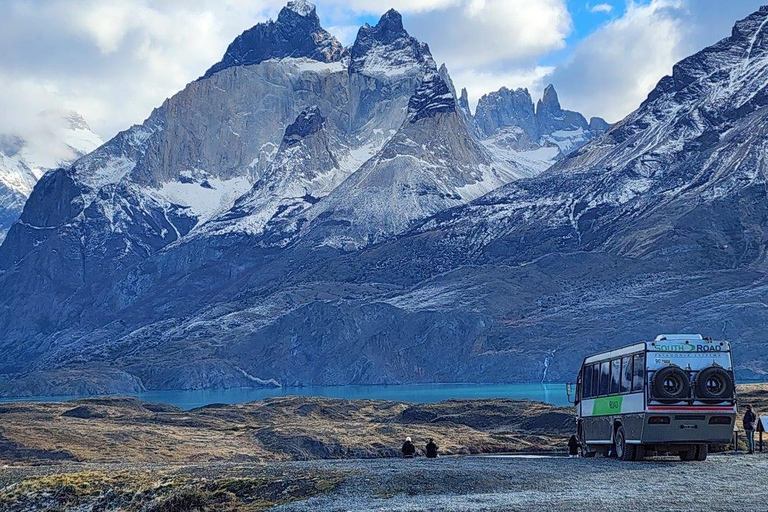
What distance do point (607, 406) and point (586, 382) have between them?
5255 mm

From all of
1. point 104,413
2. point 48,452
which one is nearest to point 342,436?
point 48,452

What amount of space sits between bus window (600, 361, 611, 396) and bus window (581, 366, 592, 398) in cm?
250

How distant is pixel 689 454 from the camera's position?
171 feet

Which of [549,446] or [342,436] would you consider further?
[342,436]

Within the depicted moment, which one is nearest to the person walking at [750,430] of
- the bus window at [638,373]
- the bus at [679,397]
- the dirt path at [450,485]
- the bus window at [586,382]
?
the dirt path at [450,485]

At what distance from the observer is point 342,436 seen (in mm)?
108188

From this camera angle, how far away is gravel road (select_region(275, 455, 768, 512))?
37812 millimetres

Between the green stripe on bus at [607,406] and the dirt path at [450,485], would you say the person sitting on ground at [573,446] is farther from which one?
the dirt path at [450,485]

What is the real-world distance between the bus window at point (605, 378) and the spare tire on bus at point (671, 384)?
6191 mm

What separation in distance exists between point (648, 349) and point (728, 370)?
3.61 meters

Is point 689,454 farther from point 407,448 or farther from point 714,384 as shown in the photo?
point 407,448

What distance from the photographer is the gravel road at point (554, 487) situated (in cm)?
3781

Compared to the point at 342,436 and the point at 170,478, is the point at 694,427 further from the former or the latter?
the point at 342,436

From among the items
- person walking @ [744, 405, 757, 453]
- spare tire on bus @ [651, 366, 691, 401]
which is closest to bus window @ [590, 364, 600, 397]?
person walking @ [744, 405, 757, 453]
